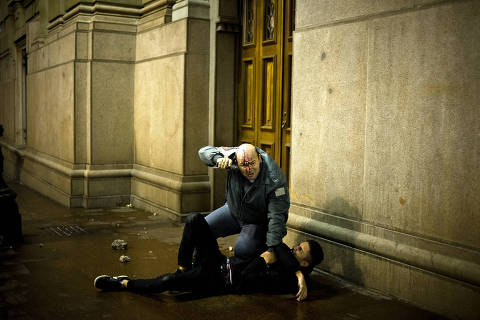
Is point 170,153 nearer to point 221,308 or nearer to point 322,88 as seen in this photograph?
point 322,88

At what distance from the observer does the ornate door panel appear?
7.38m

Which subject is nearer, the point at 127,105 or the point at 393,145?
the point at 393,145

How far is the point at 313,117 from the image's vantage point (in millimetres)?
5902

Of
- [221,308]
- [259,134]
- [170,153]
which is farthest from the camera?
[170,153]

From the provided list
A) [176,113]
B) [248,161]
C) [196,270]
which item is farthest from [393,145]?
[176,113]

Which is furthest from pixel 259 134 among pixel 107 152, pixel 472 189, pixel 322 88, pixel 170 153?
pixel 472 189

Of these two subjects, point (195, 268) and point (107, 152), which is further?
point (107, 152)

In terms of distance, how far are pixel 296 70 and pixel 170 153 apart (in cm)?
333

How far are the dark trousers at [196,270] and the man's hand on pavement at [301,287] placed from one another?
2.12 feet

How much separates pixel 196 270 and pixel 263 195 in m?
0.88

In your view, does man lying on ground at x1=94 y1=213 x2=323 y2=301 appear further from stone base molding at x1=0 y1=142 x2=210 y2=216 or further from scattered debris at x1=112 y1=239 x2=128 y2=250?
stone base molding at x1=0 y1=142 x2=210 y2=216

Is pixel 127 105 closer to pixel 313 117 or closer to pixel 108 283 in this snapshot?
pixel 313 117

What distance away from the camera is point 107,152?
9.98m

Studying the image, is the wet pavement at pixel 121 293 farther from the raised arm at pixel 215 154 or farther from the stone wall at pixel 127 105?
the stone wall at pixel 127 105
